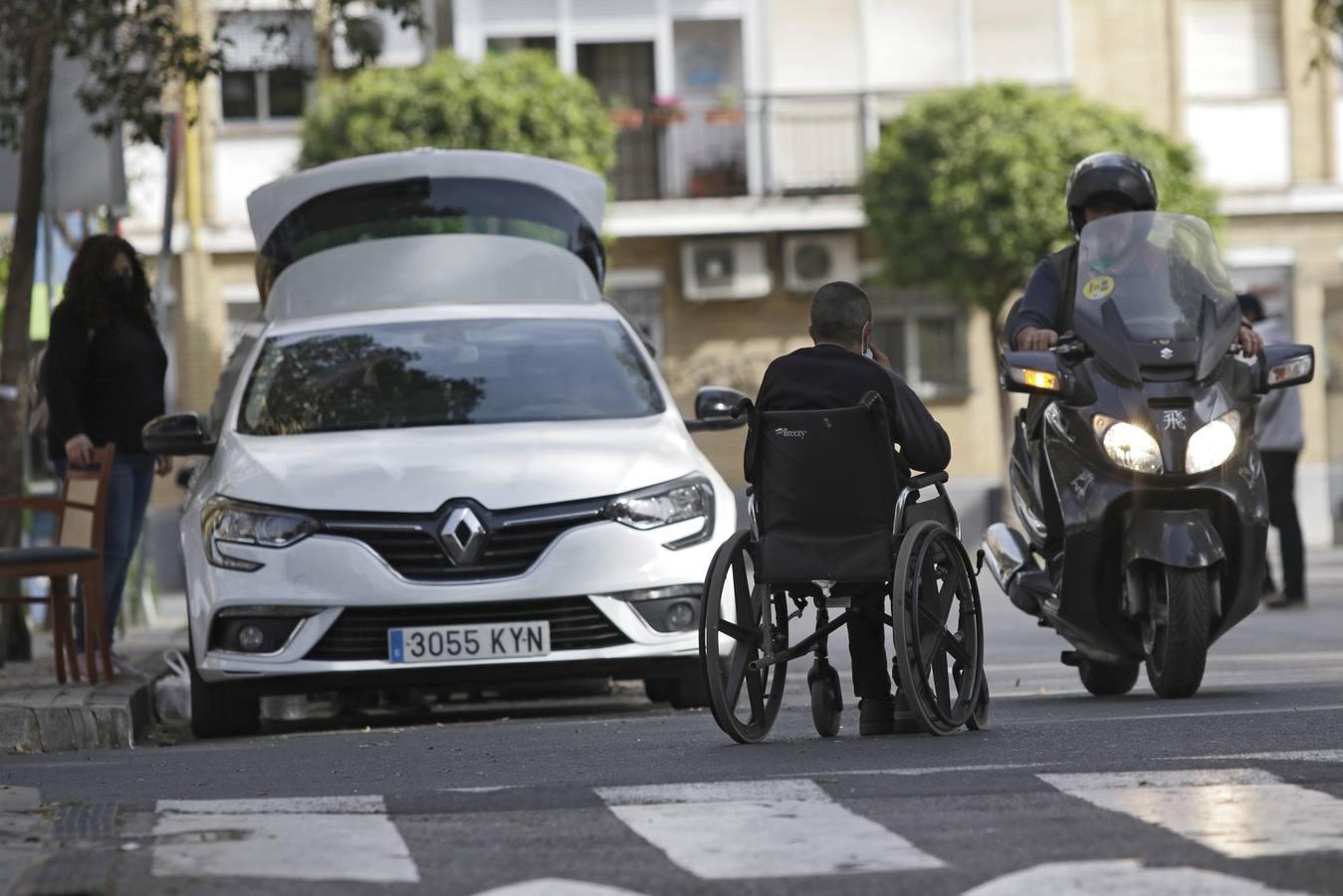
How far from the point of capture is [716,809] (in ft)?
20.9

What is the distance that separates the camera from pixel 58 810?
22.5 feet

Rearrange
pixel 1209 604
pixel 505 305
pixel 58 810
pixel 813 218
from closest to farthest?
pixel 58 810 < pixel 1209 604 < pixel 505 305 < pixel 813 218

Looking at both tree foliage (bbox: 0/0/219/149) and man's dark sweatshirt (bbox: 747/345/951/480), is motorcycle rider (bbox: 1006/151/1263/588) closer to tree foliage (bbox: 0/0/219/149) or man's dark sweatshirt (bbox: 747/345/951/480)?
man's dark sweatshirt (bbox: 747/345/951/480)

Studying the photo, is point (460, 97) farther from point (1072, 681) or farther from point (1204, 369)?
point (1204, 369)

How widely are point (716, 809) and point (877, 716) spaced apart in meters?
2.01

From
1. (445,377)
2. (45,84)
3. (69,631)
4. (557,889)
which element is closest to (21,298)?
(45,84)

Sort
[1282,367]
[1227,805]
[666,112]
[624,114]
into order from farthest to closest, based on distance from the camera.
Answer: [666,112] → [624,114] → [1282,367] → [1227,805]

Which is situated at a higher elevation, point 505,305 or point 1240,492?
point 505,305

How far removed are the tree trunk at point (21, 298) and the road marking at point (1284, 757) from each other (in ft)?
26.3

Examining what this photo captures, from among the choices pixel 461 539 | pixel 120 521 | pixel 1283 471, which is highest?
pixel 461 539

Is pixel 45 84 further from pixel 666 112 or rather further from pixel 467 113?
pixel 666 112

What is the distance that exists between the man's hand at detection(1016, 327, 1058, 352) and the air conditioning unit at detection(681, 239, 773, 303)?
950 inches

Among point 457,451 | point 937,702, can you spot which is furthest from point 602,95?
point 937,702

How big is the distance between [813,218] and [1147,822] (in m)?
28.1
